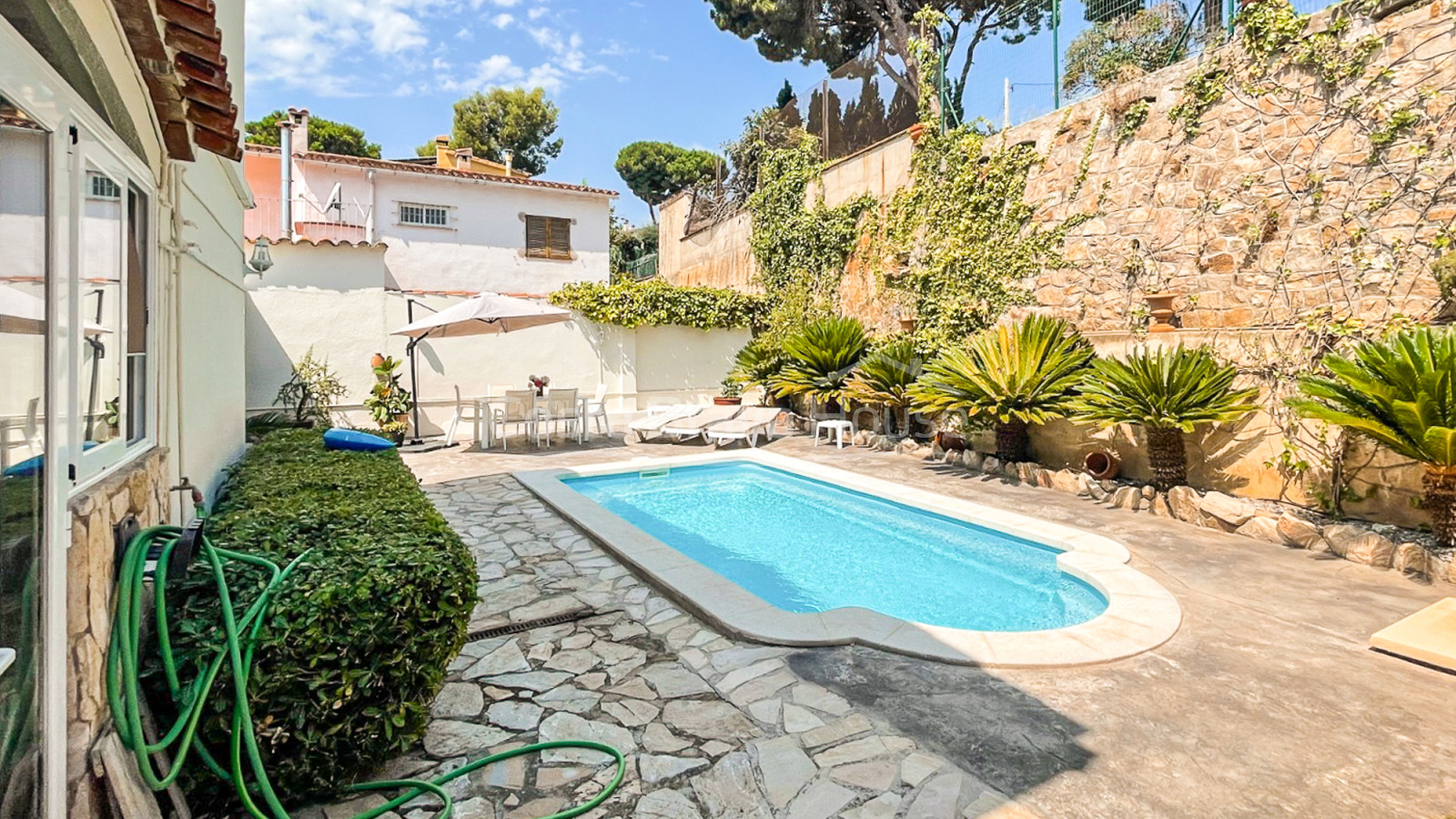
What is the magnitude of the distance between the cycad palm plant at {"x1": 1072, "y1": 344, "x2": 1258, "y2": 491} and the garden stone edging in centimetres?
38

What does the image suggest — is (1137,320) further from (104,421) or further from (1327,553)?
(104,421)

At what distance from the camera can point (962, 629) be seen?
4.74 m

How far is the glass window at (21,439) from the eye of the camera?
5.37 feet

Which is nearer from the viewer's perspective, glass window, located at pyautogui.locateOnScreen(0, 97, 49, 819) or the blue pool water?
glass window, located at pyautogui.locateOnScreen(0, 97, 49, 819)

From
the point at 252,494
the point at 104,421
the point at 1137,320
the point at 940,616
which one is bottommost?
the point at 940,616

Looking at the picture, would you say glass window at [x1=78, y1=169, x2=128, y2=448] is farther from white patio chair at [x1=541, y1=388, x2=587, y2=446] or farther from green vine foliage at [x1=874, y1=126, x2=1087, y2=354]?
green vine foliage at [x1=874, y1=126, x2=1087, y2=354]

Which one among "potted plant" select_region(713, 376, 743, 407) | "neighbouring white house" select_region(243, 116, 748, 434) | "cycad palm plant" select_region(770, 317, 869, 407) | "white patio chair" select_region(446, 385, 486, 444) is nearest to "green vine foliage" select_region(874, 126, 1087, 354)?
"cycad palm plant" select_region(770, 317, 869, 407)

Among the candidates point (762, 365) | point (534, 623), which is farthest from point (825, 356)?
point (534, 623)

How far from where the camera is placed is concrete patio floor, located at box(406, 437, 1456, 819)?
8.71ft

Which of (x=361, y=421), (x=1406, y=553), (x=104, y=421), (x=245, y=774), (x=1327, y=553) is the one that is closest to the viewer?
(x=245, y=774)

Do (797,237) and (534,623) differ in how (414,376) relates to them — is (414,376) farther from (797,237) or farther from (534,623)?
(534,623)

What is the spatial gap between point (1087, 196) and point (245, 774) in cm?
1107

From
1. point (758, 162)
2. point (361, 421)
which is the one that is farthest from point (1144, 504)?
point (758, 162)

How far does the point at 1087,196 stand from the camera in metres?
9.95
